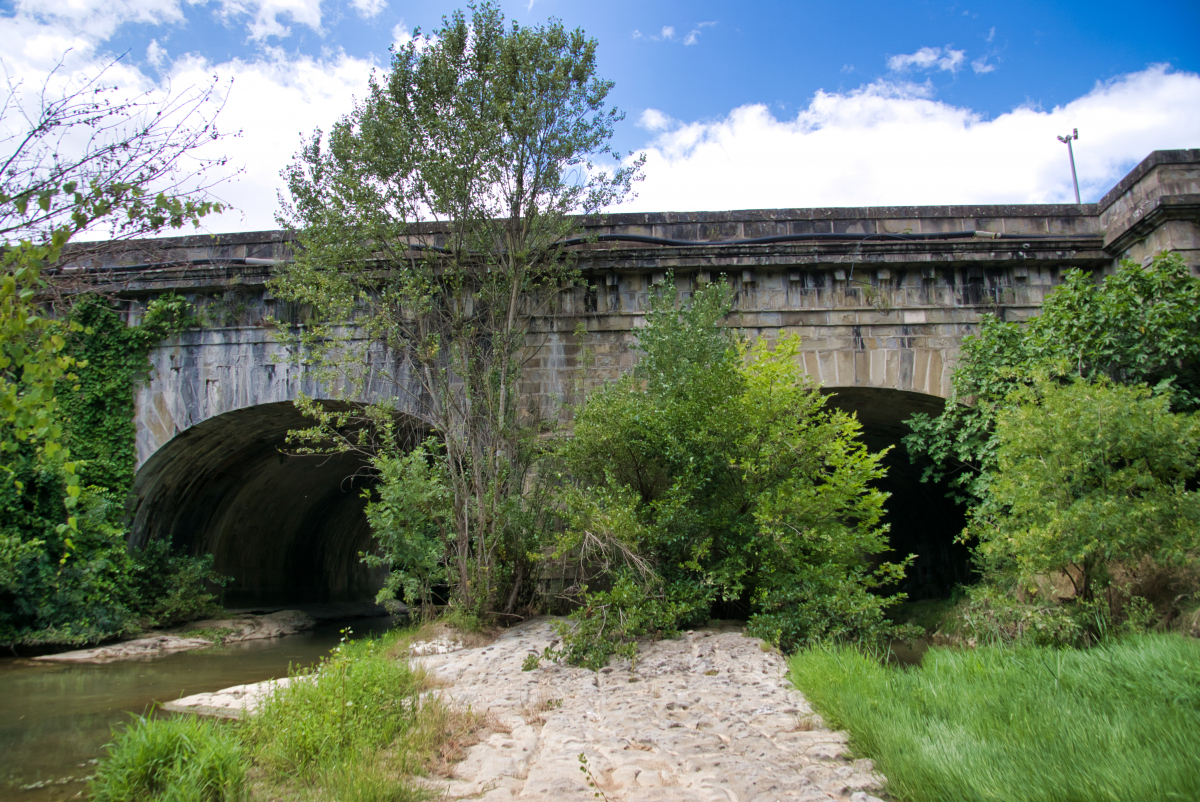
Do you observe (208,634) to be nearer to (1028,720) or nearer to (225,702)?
(225,702)

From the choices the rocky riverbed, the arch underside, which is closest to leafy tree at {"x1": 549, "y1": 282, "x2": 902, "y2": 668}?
the rocky riverbed

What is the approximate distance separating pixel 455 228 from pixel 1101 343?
7764 millimetres

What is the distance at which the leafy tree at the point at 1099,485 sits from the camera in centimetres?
598

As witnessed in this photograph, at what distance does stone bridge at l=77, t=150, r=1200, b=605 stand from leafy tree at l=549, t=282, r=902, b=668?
84.7 inches

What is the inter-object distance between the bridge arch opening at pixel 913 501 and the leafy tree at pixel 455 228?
14.9 ft

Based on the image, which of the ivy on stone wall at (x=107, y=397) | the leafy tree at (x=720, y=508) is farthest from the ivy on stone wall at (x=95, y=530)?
the leafy tree at (x=720, y=508)

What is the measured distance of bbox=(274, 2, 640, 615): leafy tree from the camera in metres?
9.30

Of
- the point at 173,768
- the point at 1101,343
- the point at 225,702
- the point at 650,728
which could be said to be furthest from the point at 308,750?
the point at 1101,343

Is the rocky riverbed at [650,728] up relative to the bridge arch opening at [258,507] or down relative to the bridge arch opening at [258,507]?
down

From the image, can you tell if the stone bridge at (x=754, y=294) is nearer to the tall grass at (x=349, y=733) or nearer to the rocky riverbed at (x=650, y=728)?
the rocky riverbed at (x=650, y=728)

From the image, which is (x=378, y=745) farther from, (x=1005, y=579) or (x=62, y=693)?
(x=1005, y=579)


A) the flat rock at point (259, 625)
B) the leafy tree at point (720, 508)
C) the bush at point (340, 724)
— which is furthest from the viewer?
the flat rock at point (259, 625)

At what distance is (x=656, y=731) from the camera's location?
4215 mm

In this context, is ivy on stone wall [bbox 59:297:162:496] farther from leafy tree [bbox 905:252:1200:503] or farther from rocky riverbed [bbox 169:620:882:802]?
leafy tree [bbox 905:252:1200:503]
